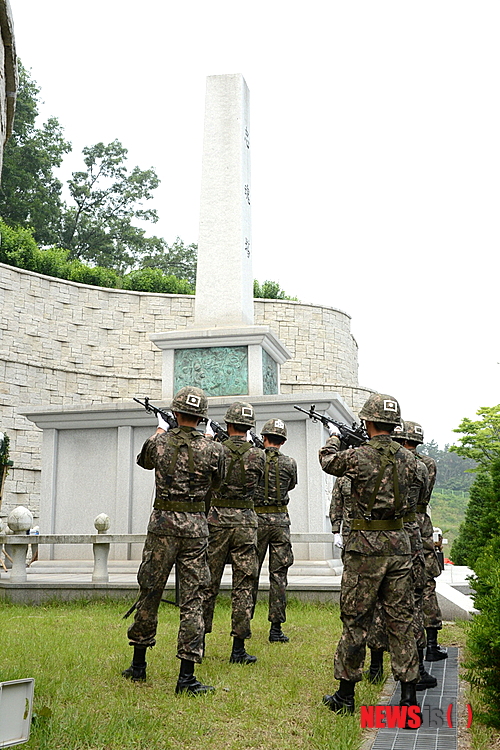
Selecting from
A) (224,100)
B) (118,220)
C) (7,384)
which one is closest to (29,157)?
(118,220)

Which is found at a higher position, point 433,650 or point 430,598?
point 430,598

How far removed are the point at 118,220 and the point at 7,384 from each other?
741 inches

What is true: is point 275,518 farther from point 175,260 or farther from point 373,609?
point 175,260

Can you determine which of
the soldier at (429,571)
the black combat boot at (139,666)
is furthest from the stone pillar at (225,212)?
the black combat boot at (139,666)

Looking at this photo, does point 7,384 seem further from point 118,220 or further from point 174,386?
point 118,220

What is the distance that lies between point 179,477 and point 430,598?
2777mm

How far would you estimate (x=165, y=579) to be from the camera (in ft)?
18.5

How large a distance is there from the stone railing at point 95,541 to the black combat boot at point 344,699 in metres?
4.88

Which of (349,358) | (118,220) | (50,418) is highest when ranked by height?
(118,220)

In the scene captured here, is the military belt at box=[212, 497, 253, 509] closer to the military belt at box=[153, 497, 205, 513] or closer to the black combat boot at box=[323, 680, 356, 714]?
the military belt at box=[153, 497, 205, 513]

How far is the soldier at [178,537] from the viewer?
5562mm

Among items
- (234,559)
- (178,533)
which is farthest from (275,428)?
(178,533)

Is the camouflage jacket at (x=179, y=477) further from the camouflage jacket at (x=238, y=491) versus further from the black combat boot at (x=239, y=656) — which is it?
the black combat boot at (x=239, y=656)

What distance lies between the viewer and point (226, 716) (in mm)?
4828
